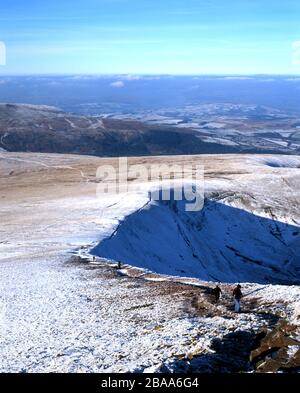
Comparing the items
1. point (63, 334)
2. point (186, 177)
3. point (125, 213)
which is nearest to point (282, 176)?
point (186, 177)

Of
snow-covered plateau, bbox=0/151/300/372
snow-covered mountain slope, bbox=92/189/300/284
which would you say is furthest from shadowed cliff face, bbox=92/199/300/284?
snow-covered plateau, bbox=0/151/300/372

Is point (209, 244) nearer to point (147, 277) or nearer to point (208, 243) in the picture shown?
point (208, 243)

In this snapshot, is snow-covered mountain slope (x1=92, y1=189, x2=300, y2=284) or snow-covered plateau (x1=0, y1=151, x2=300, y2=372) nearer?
snow-covered plateau (x1=0, y1=151, x2=300, y2=372)

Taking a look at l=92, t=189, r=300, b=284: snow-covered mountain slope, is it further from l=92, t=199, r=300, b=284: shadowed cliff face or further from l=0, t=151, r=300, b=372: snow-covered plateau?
l=0, t=151, r=300, b=372: snow-covered plateau

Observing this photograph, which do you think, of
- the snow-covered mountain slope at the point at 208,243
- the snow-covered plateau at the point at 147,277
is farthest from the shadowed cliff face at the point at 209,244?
the snow-covered plateau at the point at 147,277

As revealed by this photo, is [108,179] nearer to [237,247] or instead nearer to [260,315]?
[237,247]

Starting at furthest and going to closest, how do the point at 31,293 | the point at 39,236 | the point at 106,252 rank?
the point at 39,236
the point at 106,252
the point at 31,293
